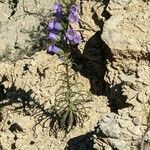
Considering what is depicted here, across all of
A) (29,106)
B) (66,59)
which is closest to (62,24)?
(66,59)

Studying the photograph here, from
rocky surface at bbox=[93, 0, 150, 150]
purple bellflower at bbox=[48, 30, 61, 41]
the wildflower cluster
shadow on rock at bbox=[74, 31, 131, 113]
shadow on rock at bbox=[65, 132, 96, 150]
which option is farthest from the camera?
shadow on rock at bbox=[74, 31, 131, 113]

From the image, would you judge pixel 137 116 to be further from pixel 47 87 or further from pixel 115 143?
pixel 47 87

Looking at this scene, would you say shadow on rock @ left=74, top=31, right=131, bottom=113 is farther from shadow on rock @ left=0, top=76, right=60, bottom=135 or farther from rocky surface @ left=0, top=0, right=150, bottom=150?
shadow on rock @ left=0, top=76, right=60, bottom=135

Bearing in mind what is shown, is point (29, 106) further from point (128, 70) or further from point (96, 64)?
point (128, 70)

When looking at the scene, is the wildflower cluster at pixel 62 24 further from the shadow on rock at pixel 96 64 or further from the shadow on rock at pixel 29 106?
the shadow on rock at pixel 29 106

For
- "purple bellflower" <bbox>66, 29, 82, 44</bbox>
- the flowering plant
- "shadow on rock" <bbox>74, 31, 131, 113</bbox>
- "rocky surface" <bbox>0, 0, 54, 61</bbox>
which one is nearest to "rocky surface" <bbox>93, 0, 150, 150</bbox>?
"shadow on rock" <bbox>74, 31, 131, 113</bbox>

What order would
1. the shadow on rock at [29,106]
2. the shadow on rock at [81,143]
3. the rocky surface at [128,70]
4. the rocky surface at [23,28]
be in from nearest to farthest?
the rocky surface at [128,70]
the shadow on rock at [81,143]
the shadow on rock at [29,106]
the rocky surface at [23,28]

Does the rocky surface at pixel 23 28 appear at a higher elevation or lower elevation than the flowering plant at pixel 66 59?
higher

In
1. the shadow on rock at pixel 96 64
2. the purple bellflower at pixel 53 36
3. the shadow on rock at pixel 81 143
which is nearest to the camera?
the purple bellflower at pixel 53 36

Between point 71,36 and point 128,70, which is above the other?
point 71,36

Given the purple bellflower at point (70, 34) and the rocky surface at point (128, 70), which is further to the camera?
the purple bellflower at point (70, 34)

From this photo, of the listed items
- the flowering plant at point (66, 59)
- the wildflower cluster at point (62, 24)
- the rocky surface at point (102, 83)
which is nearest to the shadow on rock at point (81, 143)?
the rocky surface at point (102, 83)
